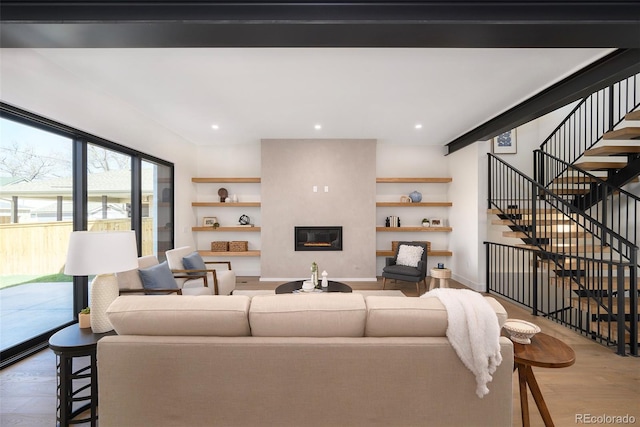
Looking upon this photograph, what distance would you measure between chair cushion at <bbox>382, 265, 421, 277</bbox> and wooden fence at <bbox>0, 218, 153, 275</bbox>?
4.30m

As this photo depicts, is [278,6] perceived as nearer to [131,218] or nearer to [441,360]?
[441,360]

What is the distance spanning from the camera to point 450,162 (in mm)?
6266

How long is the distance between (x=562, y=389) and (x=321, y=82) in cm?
357

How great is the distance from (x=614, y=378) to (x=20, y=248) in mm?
5437

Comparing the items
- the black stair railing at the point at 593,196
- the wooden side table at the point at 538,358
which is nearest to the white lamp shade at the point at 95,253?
the wooden side table at the point at 538,358

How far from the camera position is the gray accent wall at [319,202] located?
5.82m

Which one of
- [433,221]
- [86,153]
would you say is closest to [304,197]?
[433,221]

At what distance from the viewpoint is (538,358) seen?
160cm

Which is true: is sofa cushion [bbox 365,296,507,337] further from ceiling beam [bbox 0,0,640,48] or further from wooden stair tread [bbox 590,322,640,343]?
wooden stair tread [bbox 590,322,640,343]

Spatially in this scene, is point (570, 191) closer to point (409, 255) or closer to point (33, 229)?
point (409, 255)

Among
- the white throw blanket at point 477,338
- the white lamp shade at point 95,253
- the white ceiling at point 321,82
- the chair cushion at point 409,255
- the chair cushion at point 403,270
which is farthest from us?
the chair cushion at point 409,255

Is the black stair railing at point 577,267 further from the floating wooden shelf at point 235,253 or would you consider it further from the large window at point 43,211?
the large window at point 43,211

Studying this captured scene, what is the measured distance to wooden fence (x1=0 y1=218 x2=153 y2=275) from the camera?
2693 mm

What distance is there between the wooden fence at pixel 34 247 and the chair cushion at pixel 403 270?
4304 millimetres
